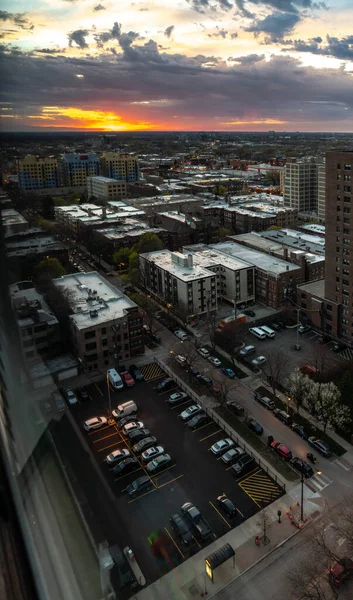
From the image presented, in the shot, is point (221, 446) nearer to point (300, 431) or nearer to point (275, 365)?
point (300, 431)

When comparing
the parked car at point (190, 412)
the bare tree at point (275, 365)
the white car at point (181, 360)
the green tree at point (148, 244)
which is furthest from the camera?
the green tree at point (148, 244)

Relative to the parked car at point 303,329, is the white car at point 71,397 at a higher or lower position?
lower

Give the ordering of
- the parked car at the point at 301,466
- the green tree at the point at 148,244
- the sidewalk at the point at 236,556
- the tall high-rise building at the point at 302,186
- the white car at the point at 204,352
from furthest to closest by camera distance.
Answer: the tall high-rise building at the point at 302,186, the green tree at the point at 148,244, the white car at the point at 204,352, the parked car at the point at 301,466, the sidewalk at the point at 236,556

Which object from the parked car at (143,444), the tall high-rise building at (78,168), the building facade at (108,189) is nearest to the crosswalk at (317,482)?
the parked car at (143,444)

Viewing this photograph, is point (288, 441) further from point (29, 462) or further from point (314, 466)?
point (29, 462)

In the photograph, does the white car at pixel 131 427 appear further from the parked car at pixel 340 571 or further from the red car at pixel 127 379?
the parked car at pixel 340 571

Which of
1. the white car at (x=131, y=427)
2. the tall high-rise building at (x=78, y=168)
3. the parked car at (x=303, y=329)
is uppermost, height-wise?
the tall high-rise building at (x=78, y=168)
